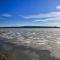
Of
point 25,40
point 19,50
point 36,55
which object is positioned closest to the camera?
point 36,55

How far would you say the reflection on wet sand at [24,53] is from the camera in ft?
9.65

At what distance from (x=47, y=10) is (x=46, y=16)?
13cm

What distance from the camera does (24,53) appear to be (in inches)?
122

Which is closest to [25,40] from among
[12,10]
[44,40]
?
[44,40]

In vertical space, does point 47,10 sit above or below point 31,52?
above

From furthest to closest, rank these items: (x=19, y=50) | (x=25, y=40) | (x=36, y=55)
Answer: (x=25, y=40) → (x=19, y=50) → (x=36, y=55)

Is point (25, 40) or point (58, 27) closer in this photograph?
point (58, 27)

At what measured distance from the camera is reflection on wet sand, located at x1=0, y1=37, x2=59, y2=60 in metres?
2.94

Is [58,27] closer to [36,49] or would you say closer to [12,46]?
[36,49]

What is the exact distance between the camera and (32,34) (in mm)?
3684

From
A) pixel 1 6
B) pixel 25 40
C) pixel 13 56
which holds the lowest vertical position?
pixel 13 56

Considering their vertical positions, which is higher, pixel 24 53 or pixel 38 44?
pixel 38 44

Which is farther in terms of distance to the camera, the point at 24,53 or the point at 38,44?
the point at 38,44

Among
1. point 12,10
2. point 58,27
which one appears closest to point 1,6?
point 12,10
